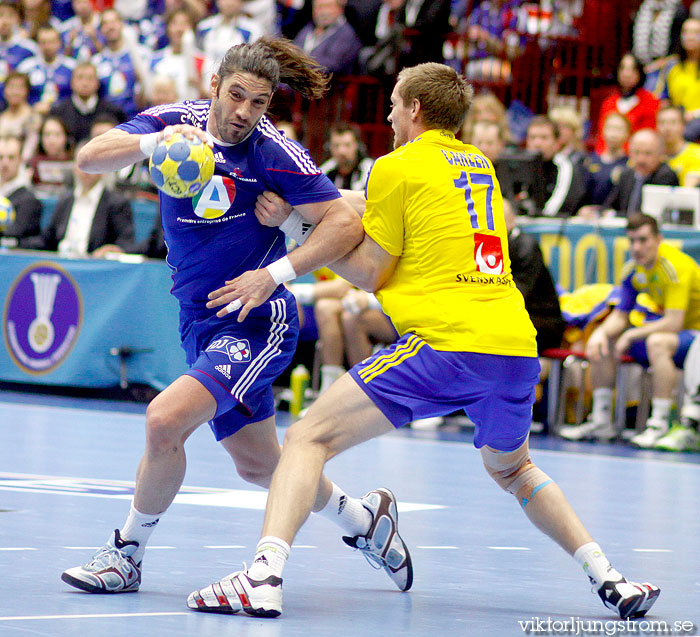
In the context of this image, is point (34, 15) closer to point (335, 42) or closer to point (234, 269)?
point (335, 42)

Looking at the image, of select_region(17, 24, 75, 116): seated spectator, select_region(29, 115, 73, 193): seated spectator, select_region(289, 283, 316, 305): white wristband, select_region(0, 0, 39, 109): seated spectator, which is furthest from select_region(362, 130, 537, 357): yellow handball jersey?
select_region(0, 0, 39, 109): seated spectator

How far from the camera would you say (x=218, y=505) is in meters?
6.88

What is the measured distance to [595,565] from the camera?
4.56 meters

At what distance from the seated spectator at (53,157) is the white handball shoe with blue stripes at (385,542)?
9.89 meters

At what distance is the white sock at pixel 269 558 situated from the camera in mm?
4184

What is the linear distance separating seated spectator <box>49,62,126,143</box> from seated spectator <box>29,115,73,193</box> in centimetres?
79

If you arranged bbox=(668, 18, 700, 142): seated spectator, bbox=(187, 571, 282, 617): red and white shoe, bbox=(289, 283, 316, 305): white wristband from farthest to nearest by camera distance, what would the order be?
bbox=(668, 18, 700, 142): seated spectator, bbox=(289, 283, 316, 305): white wristband, bbox=(187, 571, 282, 617): red and white shoe

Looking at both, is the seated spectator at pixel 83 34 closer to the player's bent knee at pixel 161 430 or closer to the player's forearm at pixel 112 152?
the player's forearm at pixel 112 152

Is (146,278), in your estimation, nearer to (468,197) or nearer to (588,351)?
(588,351)

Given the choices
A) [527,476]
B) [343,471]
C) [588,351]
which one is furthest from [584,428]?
[527,476]

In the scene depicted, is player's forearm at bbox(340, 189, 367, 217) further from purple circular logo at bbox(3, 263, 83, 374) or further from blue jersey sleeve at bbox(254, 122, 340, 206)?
purple circular logo at bbox(3, 263, 83, 374)

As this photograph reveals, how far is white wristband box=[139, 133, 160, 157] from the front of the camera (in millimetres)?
4562

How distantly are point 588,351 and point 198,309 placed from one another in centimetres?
683

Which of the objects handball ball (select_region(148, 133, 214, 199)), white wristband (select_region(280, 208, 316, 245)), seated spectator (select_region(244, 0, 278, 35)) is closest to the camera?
handball ball (select_region(148, 133, 214, 199))
